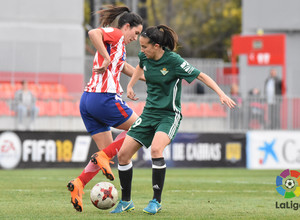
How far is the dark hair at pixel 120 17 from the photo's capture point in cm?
791

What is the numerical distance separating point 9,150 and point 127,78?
315 inches

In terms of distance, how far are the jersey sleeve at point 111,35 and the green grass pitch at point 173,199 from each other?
190 centimetres

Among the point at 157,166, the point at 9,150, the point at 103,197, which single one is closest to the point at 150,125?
the point at 157,166

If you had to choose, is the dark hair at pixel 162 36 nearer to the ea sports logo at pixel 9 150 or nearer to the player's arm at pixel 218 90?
the player's arm at pixel 218 90

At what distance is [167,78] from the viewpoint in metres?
7.48

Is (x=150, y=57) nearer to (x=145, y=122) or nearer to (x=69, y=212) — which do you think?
(x=145, y=122)

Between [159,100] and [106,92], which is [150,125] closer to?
[159,100]

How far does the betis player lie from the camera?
24.4ft

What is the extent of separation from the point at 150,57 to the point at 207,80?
686mm

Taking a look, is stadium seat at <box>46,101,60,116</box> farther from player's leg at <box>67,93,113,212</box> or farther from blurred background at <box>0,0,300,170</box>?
player's leg at <box>67,93,113,212</box>

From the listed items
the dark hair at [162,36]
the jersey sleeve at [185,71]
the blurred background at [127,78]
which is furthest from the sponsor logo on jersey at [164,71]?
the blurred background at [127,78]

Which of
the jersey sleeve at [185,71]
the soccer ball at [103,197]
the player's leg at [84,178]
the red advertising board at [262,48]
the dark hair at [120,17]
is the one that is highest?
the red advertising board at [262,48]

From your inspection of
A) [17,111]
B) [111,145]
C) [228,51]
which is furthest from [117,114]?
[228,51]

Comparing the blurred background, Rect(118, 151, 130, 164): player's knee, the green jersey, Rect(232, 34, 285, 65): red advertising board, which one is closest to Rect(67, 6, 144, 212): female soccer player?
Rect(118, 151, 130, 164): player's knee
